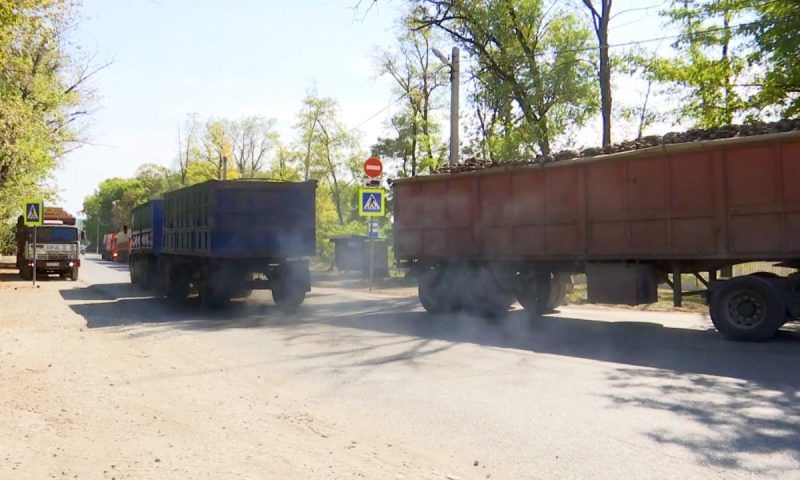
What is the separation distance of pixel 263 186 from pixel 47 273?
19.1 m

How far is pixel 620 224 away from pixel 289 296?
7.34 m

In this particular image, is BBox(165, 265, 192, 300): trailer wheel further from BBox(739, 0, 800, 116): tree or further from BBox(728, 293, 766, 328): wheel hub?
BBox(739, 0, 800, 116): tree

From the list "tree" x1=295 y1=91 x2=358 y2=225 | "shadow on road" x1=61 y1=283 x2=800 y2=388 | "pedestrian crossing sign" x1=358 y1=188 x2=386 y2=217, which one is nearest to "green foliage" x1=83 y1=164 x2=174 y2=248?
"tree" x1=295 y1=91 x2=358 y2=225

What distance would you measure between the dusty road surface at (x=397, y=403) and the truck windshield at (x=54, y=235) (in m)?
19.7

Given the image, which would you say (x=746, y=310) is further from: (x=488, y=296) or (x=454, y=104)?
(x=454, y=104)

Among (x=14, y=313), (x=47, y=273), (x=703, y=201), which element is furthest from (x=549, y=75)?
(x=47, y=273)

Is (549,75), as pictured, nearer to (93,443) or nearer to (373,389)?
(373,389)

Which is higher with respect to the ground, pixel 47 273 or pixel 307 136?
pixel 307 136

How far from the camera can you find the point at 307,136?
5234 centimetres

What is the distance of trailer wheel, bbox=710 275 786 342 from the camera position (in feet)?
31.0

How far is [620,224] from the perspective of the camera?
11.2 meters

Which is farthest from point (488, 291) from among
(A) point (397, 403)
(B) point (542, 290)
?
(A) point (397, 403)

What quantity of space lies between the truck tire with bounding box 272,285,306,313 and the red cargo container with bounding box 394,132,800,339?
8.04 feet

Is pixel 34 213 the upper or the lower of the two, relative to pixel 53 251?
upper
